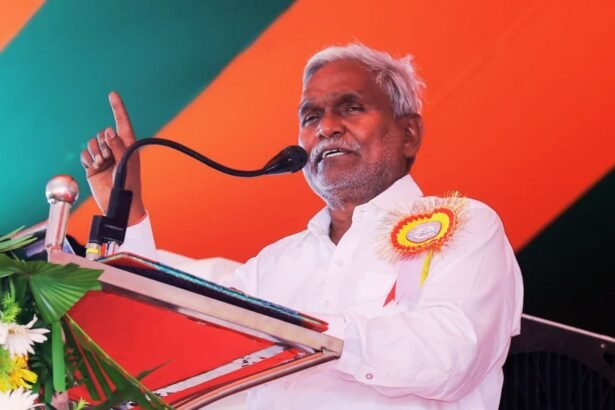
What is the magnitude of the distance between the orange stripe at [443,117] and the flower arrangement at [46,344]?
7.30ft

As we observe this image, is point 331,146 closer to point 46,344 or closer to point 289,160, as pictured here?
point 289,160

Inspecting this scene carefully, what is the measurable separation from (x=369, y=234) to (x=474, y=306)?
485 millimetres

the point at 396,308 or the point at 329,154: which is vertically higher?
the point at 329,154

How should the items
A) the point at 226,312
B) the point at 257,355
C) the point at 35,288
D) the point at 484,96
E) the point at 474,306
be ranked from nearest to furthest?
the point at 35,288 → the point at 226,312 → the point at 257,355 → the point at 474,306 → the point at 484,96

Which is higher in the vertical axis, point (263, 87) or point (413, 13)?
point (413, 13)

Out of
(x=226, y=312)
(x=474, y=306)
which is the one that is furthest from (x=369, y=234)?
(x=226, y=312)

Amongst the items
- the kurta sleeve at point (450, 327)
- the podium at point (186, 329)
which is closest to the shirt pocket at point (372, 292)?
the kurta sleeve at point (450, 327)

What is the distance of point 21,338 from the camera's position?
3.65 ft

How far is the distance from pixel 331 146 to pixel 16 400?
57.3 inches

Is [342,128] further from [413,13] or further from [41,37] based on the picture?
[41,37]

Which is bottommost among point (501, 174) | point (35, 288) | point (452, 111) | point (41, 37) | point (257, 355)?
point (257, 355)

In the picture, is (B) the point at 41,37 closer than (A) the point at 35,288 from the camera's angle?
No

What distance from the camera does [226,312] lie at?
1271mm

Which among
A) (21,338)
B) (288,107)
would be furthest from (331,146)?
(21,338)
